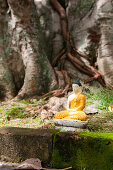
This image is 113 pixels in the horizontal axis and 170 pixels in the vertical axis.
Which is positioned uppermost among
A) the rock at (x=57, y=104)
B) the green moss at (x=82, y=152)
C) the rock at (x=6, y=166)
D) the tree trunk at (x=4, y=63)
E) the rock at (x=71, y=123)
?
the tree trunk at (x=4, y=63)

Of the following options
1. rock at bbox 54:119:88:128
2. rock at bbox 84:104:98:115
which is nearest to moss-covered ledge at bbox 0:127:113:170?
rock at bbox 54:119:88:128

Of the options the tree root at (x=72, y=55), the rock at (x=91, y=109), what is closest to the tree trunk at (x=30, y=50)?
the tree root at (x=72, y=55)

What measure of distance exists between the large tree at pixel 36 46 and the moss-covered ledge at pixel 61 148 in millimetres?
2594

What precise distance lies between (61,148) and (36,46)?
372 cm

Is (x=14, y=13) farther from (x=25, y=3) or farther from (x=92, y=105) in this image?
(x=92, y=105)

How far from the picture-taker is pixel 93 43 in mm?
5773

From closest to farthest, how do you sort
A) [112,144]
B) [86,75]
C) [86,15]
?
[112,144]
[86,75]
[86,15]

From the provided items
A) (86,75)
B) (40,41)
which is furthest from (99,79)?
(40,41)

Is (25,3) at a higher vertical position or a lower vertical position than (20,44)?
higher

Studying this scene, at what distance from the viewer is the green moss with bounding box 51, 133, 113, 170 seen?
5.06 feet

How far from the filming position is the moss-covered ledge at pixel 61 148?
1.56 m

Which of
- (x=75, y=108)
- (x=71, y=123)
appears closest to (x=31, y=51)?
(x=75, y=108)

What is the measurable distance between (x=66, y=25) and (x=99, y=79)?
106 inches

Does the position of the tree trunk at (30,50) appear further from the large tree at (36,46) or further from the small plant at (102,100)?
the small plant at (102,100)
